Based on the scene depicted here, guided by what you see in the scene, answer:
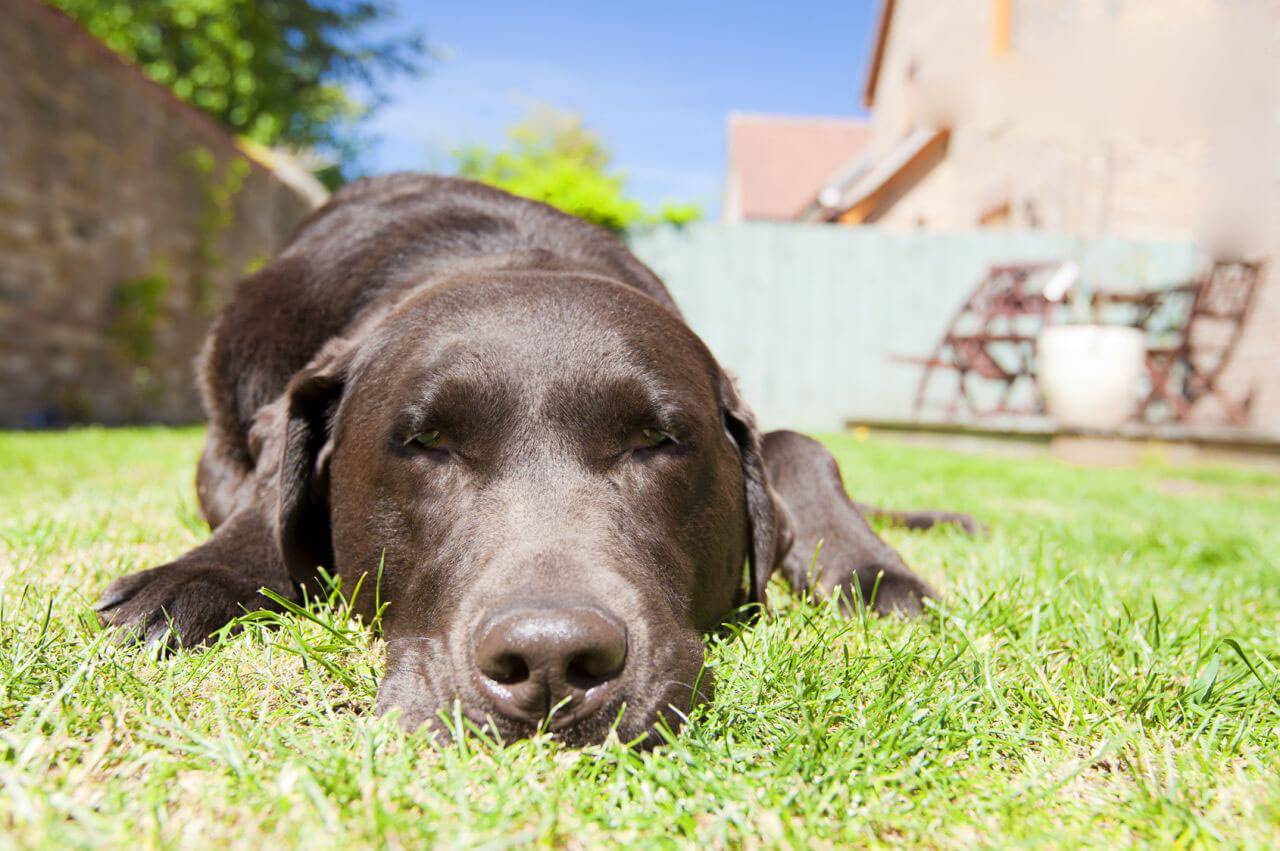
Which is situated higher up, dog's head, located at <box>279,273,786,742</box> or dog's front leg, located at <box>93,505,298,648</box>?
dog's head, located at <box>279,273,786,742</box>

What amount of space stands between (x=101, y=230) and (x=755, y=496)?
310 inches

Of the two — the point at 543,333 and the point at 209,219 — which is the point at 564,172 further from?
the point at 543,333

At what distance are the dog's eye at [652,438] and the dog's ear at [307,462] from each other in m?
0.72

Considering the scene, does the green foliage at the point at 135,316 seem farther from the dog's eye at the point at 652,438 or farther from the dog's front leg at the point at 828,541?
the dog's eye at the point at 652,438

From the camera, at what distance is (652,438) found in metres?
1.86

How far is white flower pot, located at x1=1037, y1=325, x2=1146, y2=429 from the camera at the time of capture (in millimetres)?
8414

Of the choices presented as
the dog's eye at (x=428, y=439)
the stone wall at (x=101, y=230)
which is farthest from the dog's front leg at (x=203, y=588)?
the stone wall at (x=101, y=230)

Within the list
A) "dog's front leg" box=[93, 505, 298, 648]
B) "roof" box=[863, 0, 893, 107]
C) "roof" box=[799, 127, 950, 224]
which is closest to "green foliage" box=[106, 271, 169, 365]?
"dog's front leg" box=[93, 505, 298, 648]

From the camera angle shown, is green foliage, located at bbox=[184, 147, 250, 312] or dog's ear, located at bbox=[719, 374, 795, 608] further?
green foliage, located at bbox=[184, 147, 250, 312]

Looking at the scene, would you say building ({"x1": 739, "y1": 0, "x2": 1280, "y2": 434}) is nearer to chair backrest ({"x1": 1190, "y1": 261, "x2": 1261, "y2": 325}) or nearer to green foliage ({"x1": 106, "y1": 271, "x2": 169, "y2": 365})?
chair backrest ({"x1": 1190, "y1": 261, "x2": 1261, "y2": 325})

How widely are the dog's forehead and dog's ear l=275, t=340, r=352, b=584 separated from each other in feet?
0.58

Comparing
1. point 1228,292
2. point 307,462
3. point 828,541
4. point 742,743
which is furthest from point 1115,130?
point 742,743

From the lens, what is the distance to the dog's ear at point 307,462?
2059 mm

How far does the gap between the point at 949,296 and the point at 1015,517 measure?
885 centimetres
